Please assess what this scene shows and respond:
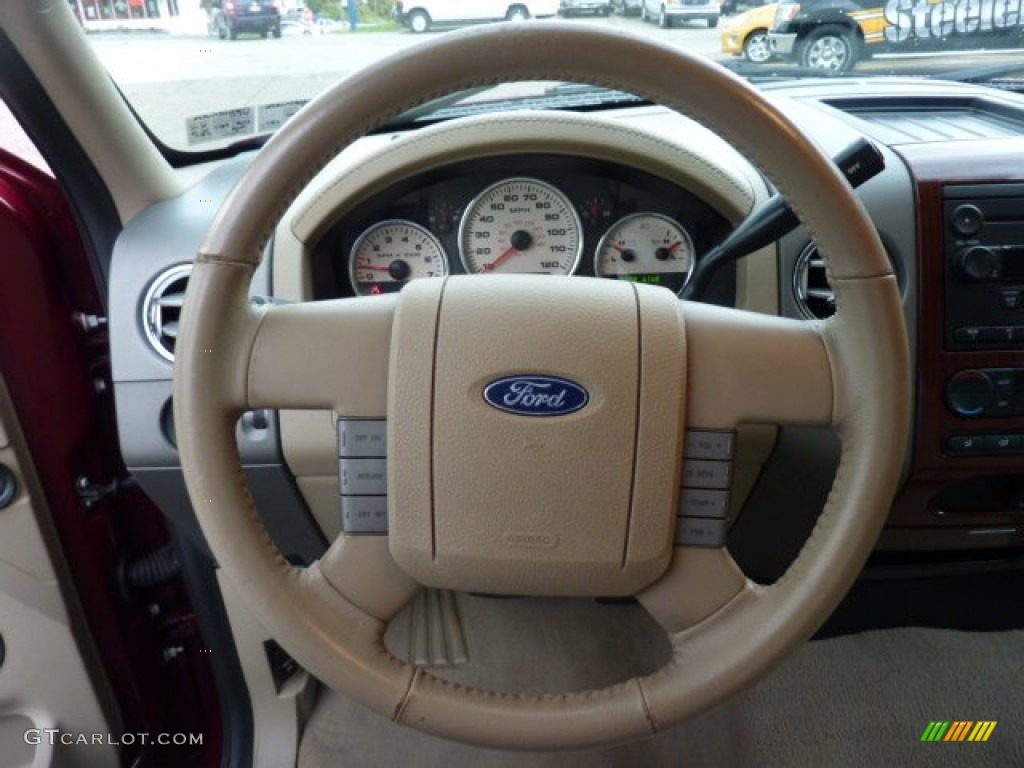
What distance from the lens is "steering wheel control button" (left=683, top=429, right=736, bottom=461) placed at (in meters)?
0.82

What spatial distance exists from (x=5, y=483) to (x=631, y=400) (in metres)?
0.92

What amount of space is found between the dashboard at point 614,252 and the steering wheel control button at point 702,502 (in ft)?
1.10

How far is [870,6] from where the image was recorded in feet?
4.58

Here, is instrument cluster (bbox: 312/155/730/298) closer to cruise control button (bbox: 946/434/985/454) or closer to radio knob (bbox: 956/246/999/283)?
radio knob (bbox: 956/246/999/283)

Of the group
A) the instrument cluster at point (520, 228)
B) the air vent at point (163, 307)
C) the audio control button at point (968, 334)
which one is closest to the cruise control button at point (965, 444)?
the audio control button at point (968, 334)

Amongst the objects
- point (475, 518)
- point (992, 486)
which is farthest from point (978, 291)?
point (475, 518)

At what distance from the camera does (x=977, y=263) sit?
45.1 inches

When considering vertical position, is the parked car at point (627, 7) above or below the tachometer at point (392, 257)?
above

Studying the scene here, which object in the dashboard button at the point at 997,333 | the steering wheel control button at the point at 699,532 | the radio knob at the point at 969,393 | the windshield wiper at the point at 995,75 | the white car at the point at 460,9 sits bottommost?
the radio knob at the point at 969,393

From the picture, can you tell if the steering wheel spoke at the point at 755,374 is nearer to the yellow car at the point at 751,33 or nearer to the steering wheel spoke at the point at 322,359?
the steering wheel spoke at the point at 322,359

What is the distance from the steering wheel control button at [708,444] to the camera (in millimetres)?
822

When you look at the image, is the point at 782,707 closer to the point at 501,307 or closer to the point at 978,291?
the point at 978,291

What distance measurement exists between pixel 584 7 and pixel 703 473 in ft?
2.18

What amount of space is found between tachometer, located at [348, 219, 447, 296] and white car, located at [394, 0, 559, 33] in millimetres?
280
